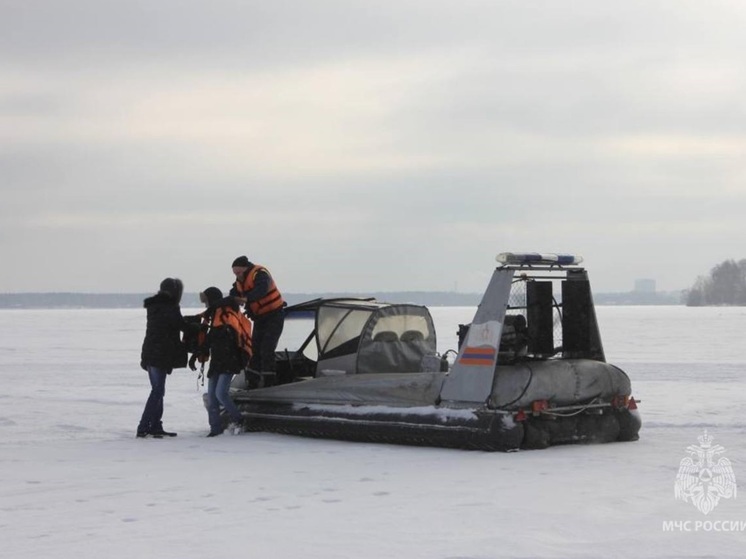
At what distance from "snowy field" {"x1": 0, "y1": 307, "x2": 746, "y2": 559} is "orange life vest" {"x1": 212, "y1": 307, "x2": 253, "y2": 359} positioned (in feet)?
2.74

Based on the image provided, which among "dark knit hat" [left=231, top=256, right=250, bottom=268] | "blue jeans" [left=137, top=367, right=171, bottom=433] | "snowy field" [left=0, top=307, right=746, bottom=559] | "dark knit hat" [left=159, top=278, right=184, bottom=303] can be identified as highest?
"dark knit hat" [left=231, top=256, right=250, bottom=268]

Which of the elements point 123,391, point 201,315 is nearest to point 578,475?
point 201,315

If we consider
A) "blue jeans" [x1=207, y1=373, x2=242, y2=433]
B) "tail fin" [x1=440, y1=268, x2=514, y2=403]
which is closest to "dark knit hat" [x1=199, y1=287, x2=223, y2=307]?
"blue jeans" [x1=207, y1=373, x2=242, y2=433]

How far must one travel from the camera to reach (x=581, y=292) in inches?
406

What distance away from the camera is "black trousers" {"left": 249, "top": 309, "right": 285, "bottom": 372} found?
35.3 feet

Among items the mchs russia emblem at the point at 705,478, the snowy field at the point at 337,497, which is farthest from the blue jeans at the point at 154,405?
the mchs russia emblem at the point at 705,478

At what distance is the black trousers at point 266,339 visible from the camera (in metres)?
10.8

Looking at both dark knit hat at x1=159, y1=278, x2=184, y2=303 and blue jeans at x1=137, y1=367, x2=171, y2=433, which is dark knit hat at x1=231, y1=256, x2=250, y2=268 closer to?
dark knit hat at x1=159, y1=278, x2=184, y2=303

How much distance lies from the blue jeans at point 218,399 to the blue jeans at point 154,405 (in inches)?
18.4

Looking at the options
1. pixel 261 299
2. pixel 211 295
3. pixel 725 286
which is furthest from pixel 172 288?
pixel 725 286

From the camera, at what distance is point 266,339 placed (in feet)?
35.7

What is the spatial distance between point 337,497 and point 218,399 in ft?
12.7

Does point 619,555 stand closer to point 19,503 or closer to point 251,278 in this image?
point 19,503

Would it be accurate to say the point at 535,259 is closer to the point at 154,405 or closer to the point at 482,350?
the point at 482,350
